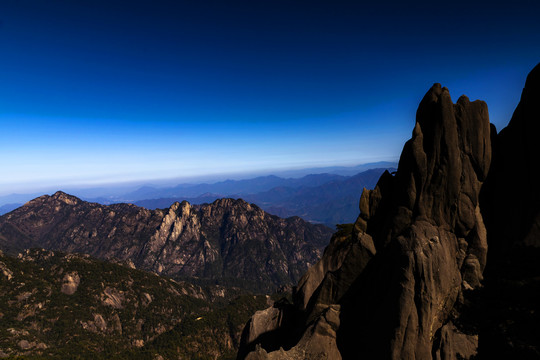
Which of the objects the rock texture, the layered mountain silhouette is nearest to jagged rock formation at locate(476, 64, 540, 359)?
the layered mountain silhouette

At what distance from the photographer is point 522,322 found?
1738 centimetres

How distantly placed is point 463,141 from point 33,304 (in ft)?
916

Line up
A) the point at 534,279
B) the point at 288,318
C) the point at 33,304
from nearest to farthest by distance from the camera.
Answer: the point at 534,279, the point at 288,318, the point at 33,304

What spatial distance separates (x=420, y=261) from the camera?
79.9 ft

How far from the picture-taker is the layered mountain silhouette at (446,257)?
20.3 metres

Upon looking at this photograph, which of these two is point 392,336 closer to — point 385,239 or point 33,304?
point 385,239

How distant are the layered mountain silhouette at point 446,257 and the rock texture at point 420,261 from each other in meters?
0.11

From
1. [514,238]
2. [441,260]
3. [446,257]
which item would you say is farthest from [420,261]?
[514,238]

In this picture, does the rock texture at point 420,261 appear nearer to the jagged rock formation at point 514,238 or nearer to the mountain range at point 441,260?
the mountain range at point 441,260

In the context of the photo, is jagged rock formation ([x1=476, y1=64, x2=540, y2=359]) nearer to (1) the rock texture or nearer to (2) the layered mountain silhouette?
(2) the layered mountain silhouette

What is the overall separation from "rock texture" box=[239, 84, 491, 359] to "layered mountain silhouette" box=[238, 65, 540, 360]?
0.36 ft

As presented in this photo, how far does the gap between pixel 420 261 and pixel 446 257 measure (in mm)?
4187

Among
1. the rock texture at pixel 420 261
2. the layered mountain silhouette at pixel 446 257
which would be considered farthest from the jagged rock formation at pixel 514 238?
the rock texture at pixel 420 261

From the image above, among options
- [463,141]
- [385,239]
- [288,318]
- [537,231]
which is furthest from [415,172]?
[288,318]
